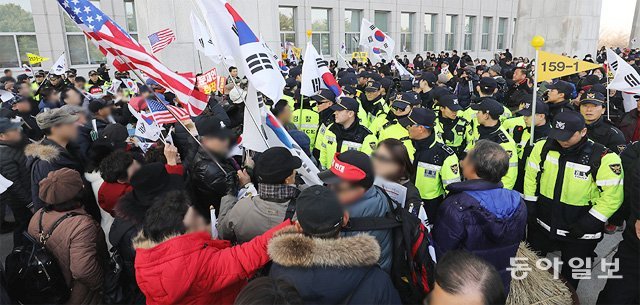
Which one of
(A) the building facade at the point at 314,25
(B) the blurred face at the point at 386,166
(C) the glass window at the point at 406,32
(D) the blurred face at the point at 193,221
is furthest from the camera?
(C) the glass window at the point at 406,32

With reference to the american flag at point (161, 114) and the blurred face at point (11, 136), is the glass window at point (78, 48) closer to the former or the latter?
the blurred face at point (11, 136)

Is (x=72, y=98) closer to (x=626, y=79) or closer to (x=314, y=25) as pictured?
(x=626, y=79)

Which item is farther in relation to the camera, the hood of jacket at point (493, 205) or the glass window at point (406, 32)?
the glass window at point (406, 32)

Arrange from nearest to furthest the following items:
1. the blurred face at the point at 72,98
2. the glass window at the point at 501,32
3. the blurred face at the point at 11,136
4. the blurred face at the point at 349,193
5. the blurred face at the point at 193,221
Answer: the blurred face at the point at 193,221, the blurred face at the point at 349,193, the blurred face at the point at 11,136, the blurred face at the point at 72,98, the glass window at the point at 501,32

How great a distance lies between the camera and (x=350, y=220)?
8.20 feet

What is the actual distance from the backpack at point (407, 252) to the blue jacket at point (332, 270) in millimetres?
388

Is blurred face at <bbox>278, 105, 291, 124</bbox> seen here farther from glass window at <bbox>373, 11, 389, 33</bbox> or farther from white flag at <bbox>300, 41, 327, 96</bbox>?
glass window at <bbox>373, 11, 389, 33</bbox>

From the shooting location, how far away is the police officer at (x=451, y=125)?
5.63 meters

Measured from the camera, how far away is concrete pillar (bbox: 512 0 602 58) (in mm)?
21984

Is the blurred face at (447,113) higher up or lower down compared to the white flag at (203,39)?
lower down

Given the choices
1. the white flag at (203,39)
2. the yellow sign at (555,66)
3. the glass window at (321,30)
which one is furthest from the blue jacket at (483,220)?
the glass window at (321,30)

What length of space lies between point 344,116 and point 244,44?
1.91 metres

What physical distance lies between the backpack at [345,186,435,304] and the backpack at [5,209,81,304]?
7.26 ft

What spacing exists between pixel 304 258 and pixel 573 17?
2554 cm
